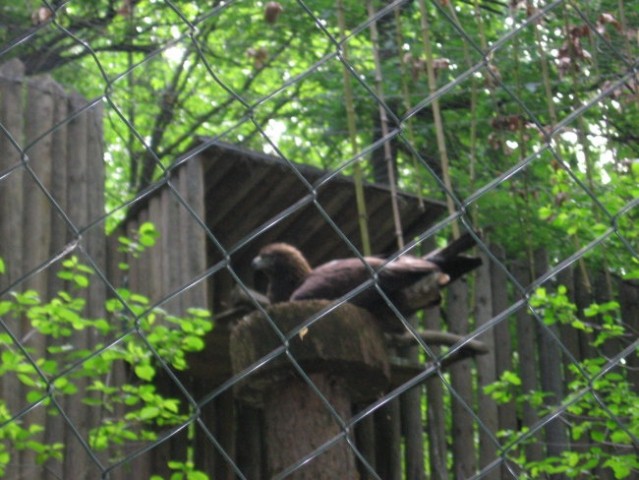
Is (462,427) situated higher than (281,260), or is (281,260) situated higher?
(281,260)

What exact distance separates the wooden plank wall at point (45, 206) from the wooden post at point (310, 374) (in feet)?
4.22

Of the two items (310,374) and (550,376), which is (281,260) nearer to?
(550,376)

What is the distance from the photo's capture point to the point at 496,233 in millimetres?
7742

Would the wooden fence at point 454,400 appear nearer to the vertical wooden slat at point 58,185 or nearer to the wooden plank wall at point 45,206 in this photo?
the wooden plank wall at point 45,206

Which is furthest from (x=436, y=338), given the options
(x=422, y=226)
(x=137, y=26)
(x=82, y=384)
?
(x=137, y=26)

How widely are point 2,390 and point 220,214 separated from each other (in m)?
1.78

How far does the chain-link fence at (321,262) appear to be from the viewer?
14.7 ft

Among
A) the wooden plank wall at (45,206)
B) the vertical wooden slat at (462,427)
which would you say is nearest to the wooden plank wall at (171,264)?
the wooden plank wall at (45,206)

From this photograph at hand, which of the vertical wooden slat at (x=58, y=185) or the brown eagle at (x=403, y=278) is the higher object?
the vertical wooden slat at (x=58, y=185)

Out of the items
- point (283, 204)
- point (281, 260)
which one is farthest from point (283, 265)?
point (283, 204)

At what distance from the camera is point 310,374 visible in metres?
4.39

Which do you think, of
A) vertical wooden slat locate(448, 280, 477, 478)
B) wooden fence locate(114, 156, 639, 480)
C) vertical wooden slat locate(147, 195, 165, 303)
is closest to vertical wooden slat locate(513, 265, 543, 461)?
wooden fence locate(114, 156, 639, 480)

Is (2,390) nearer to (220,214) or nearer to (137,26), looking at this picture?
(220,214)

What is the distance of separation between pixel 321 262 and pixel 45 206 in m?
2.21
